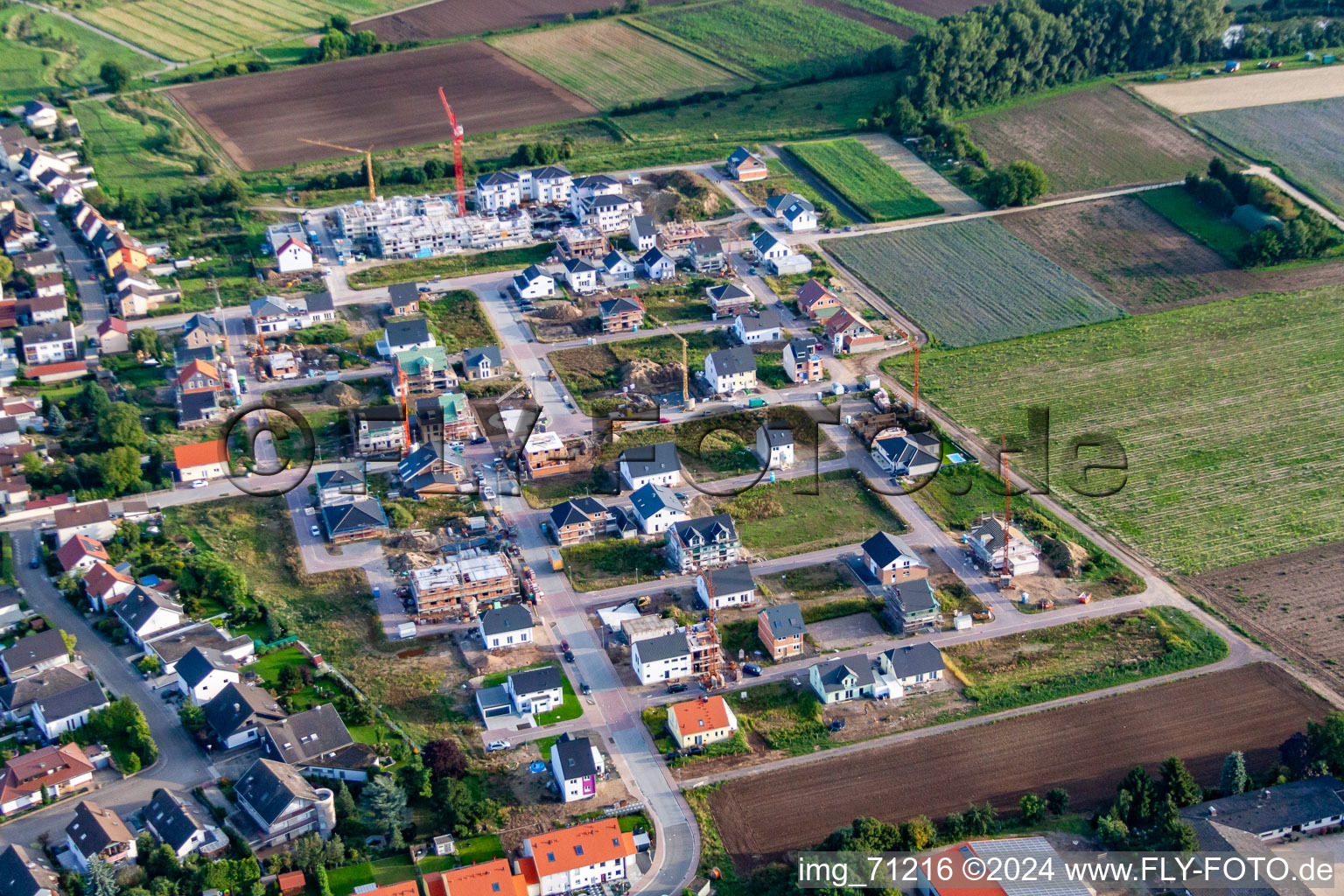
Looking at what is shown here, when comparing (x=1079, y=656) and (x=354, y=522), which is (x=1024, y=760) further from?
(x=354, y=522)

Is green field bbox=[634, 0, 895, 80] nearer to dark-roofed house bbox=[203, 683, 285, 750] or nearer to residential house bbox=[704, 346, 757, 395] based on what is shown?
residential house bbox=[704, 346, 757, 395]

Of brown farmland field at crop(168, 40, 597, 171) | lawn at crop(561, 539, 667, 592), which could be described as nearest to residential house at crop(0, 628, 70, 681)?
lawn at crop(561, 539, 667, 592)

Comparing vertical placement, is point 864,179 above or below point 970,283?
above

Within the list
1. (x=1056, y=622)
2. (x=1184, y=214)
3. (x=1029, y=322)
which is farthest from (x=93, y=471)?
(x=1184, y=214)

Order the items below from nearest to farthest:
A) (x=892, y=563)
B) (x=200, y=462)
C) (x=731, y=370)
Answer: (x=892, y=563) < (x=200, y=462) < (x=731, y=370)

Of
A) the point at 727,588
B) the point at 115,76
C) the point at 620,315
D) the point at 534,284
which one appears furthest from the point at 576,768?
the point at 115,76

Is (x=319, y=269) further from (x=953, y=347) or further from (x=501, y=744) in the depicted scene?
(x=501, y=744)
